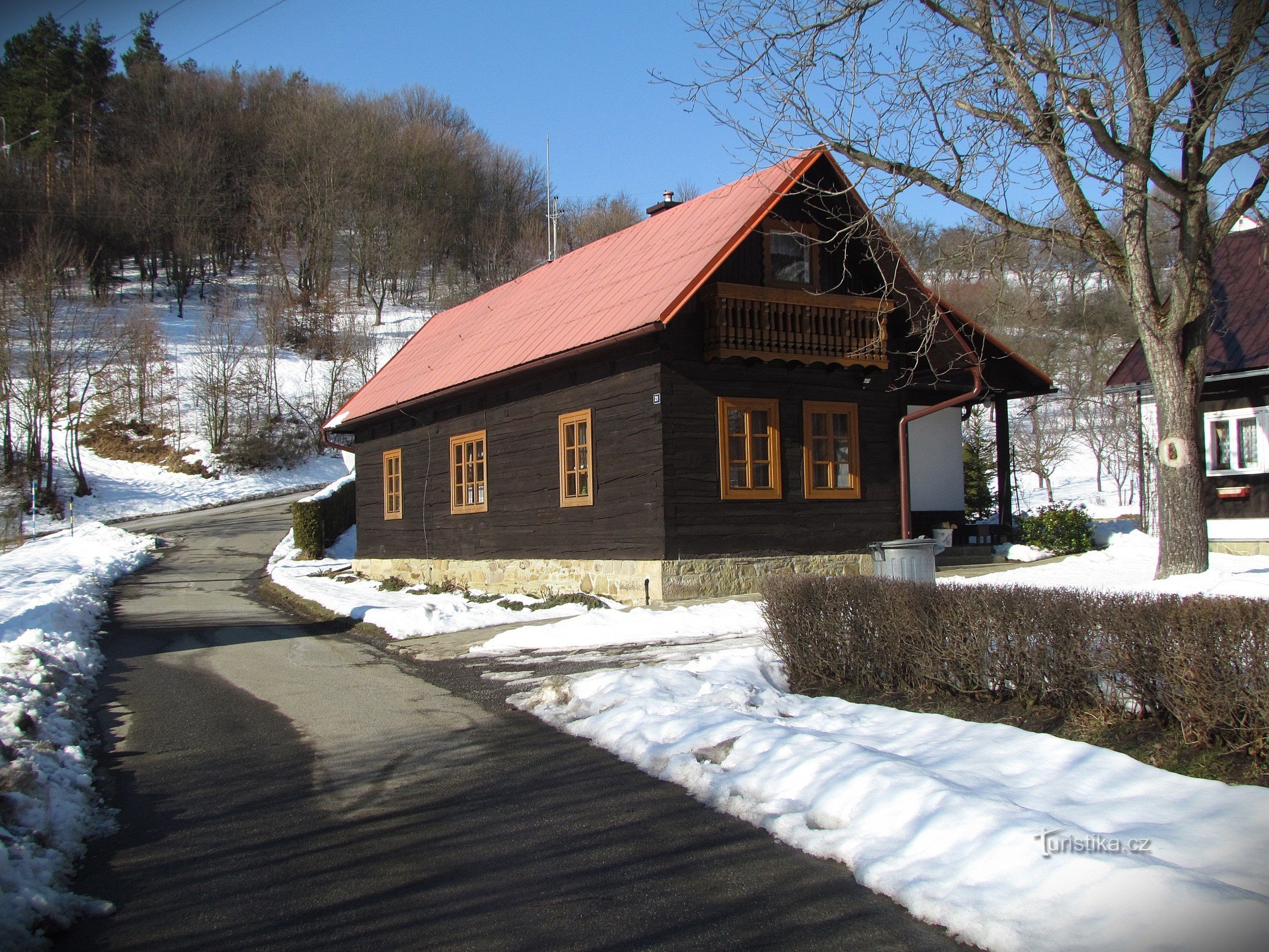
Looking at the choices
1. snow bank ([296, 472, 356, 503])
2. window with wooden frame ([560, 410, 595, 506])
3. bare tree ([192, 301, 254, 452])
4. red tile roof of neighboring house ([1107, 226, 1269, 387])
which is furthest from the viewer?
bare tree ([192, 301, 254, 452])

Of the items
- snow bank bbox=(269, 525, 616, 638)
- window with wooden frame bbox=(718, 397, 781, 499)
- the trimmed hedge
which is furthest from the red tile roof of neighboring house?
the trimmed hedge

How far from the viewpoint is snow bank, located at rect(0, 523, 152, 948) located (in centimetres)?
444

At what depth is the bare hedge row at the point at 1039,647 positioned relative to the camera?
5375 millimetres

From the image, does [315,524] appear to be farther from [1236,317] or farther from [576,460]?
[1236,317]

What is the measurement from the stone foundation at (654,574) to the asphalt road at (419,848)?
20.3 feet

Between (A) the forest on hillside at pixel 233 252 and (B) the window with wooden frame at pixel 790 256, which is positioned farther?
(A) the forest on hillside at pixel 233 252

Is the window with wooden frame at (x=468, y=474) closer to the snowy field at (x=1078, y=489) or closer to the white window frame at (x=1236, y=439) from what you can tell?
the white window frame at (x=1236, y=439)

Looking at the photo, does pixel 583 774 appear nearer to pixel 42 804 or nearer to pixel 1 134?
pixel 42 804

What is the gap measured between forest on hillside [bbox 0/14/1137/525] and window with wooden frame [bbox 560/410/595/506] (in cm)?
2942

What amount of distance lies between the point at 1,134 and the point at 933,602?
242ft

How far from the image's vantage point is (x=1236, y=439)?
802 inches

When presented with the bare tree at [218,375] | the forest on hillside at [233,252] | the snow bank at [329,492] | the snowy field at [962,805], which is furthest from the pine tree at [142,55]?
the snowy field at [962,805]

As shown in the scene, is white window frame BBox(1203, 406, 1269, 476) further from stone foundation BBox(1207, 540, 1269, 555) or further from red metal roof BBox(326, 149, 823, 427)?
red metal roof BBox(326, 149, 823, 427)

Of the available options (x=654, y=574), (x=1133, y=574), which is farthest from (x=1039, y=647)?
(x=1133, y=574)
